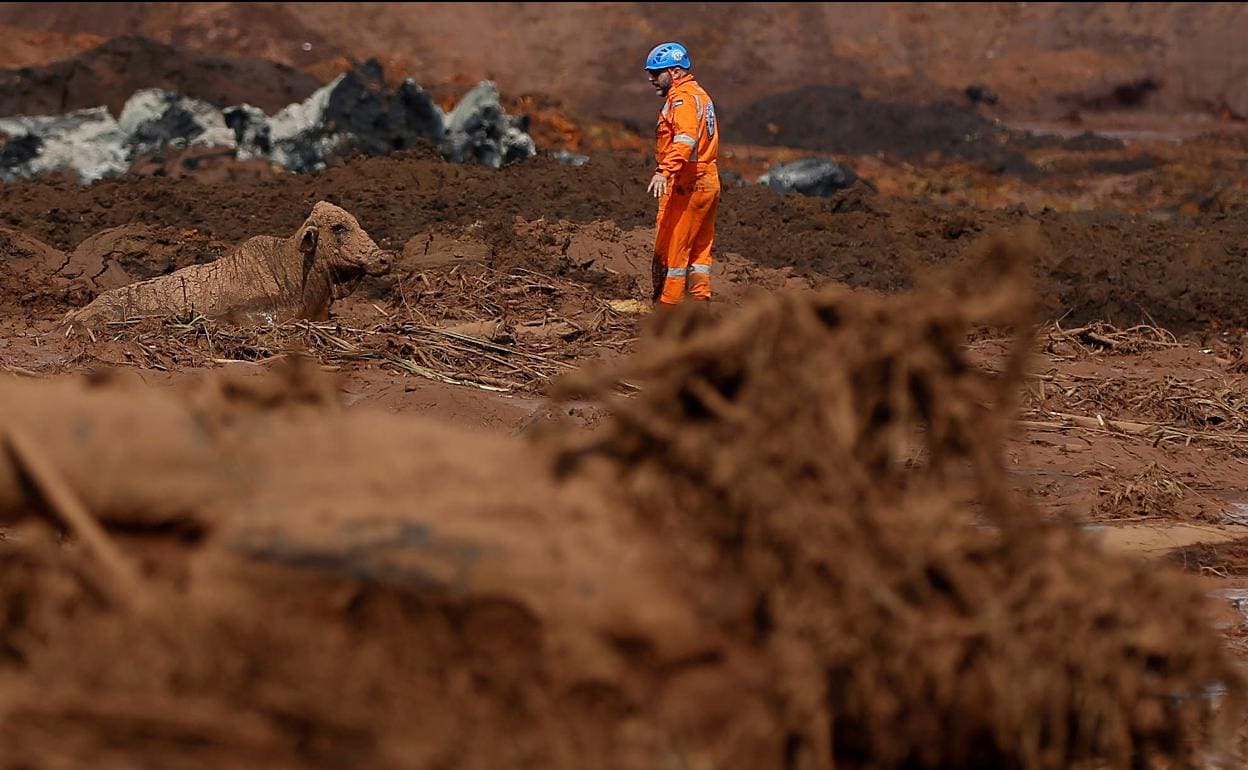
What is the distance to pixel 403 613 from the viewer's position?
9.92ft

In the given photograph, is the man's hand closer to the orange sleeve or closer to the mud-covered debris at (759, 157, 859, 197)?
the orange sleeve

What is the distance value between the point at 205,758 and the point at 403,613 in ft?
1.54

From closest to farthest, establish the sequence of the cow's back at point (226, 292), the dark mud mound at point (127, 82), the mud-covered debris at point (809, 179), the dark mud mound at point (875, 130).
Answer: the cow's back at point (226, 292)
the mud-covered debris at point (809, 179)
the dark mud mound at point (127, 82)
the dark mud mound at point (875, 130)

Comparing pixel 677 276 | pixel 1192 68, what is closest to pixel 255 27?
pixel 1192 68

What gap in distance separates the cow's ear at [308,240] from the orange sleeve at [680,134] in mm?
2342

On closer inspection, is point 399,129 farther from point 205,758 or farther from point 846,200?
point 205,758

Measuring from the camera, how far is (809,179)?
58.5 feet

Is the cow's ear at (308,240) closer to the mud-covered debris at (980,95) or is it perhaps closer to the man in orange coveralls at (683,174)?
the man in orange coveralls at (683,174)

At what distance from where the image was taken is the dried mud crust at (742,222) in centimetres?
1275

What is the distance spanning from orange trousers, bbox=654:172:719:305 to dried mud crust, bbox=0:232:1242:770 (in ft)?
22.5

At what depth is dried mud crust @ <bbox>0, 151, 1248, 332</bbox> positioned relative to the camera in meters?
12.8

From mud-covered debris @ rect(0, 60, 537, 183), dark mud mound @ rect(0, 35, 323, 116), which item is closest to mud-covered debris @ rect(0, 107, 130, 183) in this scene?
mud-covered debris @ rect(0, 60, 537, 183)

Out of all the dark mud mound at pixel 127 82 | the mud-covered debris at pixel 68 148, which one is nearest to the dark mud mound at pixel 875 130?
the dark mud mound at pixel 127 82

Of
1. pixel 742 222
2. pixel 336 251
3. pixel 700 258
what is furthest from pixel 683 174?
pixel 742 222
